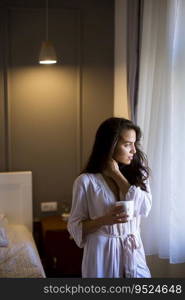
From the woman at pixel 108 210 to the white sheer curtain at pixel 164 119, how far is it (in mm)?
502

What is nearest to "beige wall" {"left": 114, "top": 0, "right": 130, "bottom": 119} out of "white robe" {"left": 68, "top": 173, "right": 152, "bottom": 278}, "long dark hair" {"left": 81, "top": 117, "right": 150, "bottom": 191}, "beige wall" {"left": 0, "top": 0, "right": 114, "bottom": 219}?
"beige wall" {"left": 0, "top": 0, "right": 114, "bottom": 219}

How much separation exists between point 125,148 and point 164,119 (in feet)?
2.07

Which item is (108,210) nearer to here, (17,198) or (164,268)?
(164,268)

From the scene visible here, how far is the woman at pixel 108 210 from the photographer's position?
2.02 metres

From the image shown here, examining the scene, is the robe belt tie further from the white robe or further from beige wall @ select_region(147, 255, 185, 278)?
beige wall @ select_region(147, 255, 185, 278)

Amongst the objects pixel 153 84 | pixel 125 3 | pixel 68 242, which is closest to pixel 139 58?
pixel 153 84

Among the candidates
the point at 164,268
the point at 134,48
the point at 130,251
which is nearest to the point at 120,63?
the point at 134,48

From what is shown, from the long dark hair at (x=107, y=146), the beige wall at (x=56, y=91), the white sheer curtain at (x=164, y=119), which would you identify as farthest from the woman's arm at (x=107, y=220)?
the beige wall at (x=56, y=91)

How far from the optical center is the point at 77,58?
12.9ft

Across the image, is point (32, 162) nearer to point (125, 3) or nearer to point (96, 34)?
point (96, 34)

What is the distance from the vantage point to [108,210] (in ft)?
6.62

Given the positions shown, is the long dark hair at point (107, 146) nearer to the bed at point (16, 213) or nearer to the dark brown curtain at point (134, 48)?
the dark brown curtain at point (134, 48)

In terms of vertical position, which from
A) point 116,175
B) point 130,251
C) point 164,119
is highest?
point 164,119

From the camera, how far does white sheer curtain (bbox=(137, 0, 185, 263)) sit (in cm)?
252
